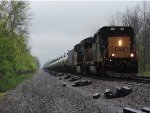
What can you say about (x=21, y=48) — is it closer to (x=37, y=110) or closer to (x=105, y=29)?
(x=105, y=29)

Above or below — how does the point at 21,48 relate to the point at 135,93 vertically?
above

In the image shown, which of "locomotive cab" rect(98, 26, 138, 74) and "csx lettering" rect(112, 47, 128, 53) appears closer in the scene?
"locomotive cab" rect(98, 26, 138, 74)

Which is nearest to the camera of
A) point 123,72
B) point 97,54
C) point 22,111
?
point 22,111

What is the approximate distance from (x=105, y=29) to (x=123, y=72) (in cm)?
375

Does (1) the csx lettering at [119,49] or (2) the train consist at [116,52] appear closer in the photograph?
(2) the train consist at [116,52]

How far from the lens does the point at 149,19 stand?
65.3 meters

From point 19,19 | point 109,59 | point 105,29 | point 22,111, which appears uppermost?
point 19,19

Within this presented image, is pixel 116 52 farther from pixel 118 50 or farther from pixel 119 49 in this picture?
pixel 119 49

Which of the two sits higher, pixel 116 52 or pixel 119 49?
pixel 119 49

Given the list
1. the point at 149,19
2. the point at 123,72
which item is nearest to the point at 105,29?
the point at 123,72

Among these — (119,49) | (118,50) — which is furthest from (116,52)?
(119,49)

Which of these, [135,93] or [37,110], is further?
[135,93]

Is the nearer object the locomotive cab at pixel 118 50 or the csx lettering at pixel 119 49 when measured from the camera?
the locomotive cab at pixel 118 50

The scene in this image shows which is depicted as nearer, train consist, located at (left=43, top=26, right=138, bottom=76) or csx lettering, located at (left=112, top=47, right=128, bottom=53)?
train consist, located at (left=43, top=26, right=138, bottom=76)
